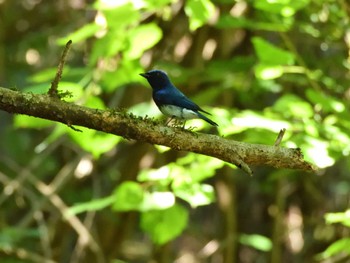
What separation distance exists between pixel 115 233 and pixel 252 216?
164 centimetres

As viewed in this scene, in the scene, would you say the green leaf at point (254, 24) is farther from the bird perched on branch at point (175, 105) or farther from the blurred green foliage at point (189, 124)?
the bird perched on branch at point (175, 105)

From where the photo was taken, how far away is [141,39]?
9.79 feet

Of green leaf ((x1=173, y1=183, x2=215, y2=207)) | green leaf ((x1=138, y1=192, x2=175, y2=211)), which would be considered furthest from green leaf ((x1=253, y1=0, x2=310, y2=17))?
green leaf ((x1=138, y1=192, x2=175, y2=211))

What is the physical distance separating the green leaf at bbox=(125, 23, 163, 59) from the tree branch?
990 mm

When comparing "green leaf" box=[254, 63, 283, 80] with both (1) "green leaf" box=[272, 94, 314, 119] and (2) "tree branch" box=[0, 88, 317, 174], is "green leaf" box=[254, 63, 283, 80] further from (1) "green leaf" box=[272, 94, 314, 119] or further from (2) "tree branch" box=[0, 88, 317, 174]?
(2) "tree branch" box=[0, 88, 317, 174]

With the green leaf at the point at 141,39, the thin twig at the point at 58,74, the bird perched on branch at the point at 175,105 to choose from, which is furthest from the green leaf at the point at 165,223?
the thin twig at the point at 58,74

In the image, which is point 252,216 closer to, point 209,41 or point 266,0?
point 209,41

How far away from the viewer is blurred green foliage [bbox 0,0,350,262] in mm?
2980

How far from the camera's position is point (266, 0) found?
2.82 m

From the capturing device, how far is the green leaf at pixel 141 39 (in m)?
2.95

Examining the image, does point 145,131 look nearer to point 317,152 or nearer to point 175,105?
point 175,105

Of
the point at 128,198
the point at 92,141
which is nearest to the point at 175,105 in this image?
the point at 92,141

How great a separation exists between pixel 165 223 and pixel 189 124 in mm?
605

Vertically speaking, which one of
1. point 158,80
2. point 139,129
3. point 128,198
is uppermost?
point 158,80
